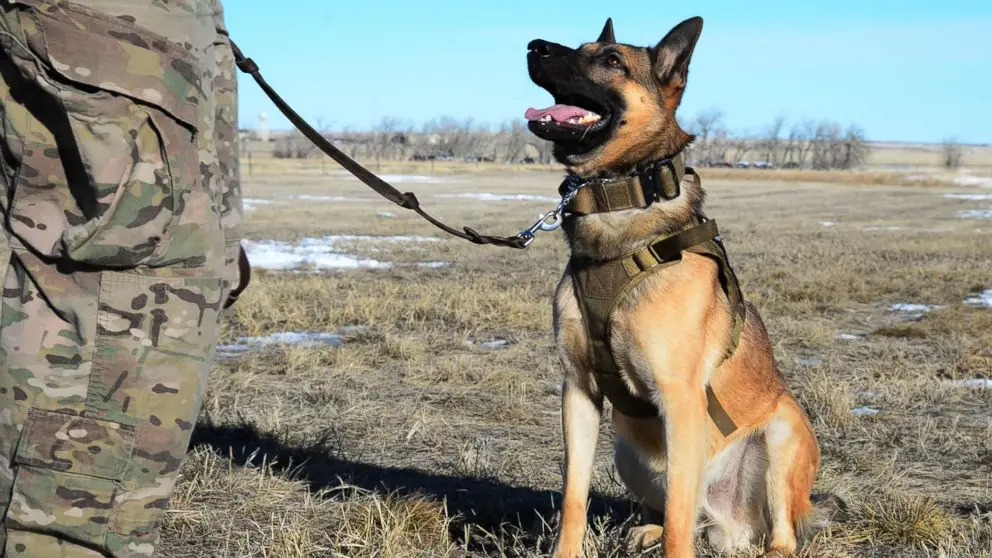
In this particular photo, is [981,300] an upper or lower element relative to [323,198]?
upper

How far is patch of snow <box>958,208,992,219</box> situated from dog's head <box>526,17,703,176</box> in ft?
80.7

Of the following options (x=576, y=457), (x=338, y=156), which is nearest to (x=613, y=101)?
(x=338, y=156)

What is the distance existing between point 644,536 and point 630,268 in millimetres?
1102

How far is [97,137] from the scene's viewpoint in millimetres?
2232

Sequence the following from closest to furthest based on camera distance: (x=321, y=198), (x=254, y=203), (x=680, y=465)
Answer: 1. (x=680, y=465)
2. (x=254, y=203)
3. (x=321, y=198)

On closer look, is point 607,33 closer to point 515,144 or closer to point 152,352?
point 152,352

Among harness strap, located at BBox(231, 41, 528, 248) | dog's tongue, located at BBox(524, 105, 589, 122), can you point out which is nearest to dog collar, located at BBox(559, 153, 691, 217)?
dog's tongue, located at BBox(524, 105, 589, 122)

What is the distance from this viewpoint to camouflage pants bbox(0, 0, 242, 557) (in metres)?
2.24

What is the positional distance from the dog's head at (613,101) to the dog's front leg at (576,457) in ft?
2.58

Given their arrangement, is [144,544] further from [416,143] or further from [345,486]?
[416,143]

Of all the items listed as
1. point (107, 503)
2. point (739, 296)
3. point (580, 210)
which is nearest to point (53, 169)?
point (107, 503)

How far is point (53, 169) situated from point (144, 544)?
1.02 meters

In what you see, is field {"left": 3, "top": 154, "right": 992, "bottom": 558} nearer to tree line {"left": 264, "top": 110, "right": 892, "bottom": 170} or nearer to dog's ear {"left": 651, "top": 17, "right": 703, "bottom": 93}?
dog's ear {"left": 651, "top": 17, "right": 703, "bottom": 93}

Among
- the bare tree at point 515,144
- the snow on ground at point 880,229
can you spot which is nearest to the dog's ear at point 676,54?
the snow on ground at point 880,229
